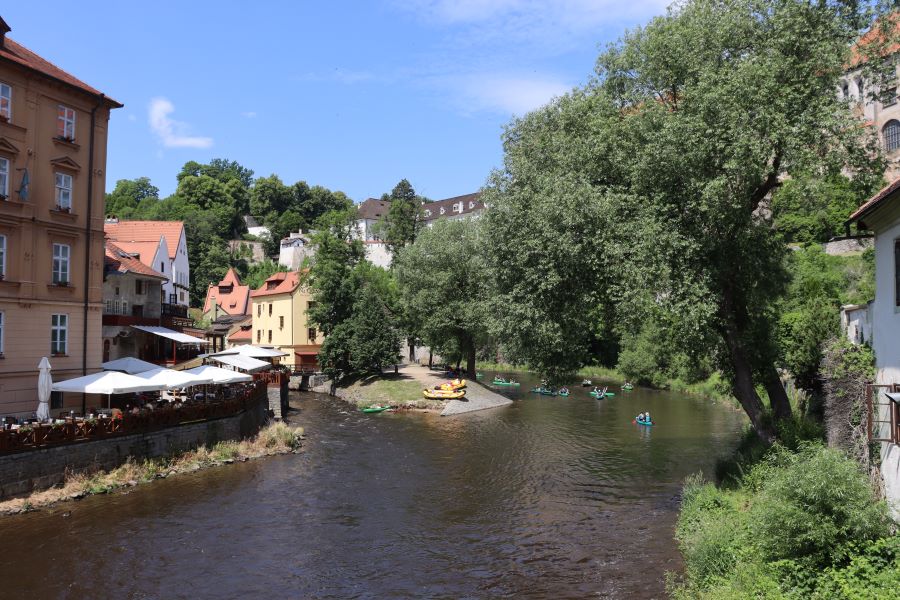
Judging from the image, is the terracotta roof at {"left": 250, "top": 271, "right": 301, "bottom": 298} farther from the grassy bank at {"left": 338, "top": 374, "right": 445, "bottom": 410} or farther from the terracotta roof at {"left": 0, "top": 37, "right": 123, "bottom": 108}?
the terracotta roof at {"left": 0, "top": 37, "right": 123, "bottom": 108}

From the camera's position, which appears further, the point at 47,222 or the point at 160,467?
the point at 160,467

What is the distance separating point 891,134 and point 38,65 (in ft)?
221

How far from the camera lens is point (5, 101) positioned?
24438mm

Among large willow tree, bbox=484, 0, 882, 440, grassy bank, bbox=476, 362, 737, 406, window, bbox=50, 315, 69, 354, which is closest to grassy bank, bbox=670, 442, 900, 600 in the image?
large willow tree, bbox=484, 0, 882, 440

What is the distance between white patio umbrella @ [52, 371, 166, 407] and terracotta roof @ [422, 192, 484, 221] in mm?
108022

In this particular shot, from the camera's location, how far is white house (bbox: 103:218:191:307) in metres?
46.4

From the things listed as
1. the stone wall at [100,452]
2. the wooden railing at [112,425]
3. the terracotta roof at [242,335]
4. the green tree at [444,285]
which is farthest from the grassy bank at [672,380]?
the terracotta roof at [242,335]

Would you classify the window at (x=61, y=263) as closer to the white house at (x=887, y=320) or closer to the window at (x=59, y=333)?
the window at (x=59, y=333)

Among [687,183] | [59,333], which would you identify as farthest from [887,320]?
[59,333]

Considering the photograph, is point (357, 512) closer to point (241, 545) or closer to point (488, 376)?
point (241, 545)

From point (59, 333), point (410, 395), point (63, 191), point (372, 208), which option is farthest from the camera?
point (372, 208)

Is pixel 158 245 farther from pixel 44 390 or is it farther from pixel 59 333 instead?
pixel 44 390

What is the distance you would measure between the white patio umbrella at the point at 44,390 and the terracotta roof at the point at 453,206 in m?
110

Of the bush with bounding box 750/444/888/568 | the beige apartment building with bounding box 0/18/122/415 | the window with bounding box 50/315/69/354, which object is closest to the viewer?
the bush with bounding box 750/444/888/568
